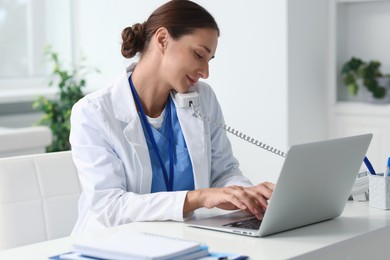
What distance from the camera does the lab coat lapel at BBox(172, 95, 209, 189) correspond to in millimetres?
2398

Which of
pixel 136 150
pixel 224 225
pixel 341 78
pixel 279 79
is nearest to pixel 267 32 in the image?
pixel 279 79

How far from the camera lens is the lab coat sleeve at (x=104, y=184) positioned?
2025 millimetres

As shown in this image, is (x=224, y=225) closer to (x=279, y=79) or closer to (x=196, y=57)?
(x=196, y=57)

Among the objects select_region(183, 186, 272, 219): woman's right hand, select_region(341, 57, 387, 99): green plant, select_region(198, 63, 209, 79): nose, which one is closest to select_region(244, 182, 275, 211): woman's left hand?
select_region(183, 186, 272, 219): woman's right hand

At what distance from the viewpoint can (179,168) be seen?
93.4 inches

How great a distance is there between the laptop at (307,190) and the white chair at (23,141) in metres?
1.62

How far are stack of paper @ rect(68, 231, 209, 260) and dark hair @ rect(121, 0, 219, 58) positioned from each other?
0.89 m

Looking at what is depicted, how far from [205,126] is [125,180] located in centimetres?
38

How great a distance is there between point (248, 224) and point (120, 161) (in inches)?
19.6

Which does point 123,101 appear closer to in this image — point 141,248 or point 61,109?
point 141,248

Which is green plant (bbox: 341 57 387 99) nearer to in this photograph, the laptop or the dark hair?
the dark hair

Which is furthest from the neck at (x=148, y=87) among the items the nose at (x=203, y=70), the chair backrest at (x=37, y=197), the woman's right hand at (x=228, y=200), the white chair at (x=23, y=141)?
the white chair at (x=23, y=141)

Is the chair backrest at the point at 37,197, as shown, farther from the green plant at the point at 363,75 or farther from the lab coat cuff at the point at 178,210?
the green plant at the point at 363,75

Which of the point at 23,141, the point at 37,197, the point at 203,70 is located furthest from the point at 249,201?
the point at 23,141
